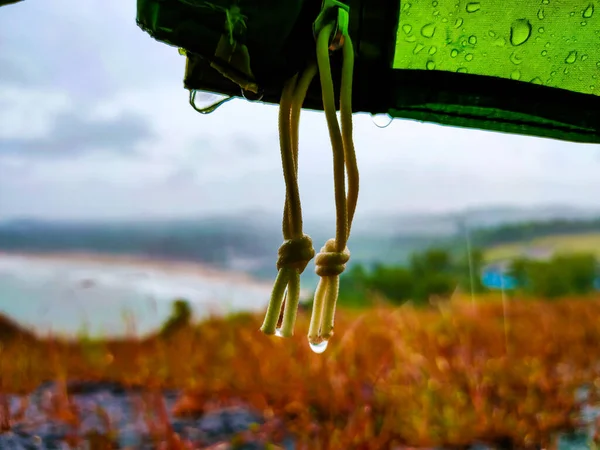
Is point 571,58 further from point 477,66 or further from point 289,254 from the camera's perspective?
point 289,254

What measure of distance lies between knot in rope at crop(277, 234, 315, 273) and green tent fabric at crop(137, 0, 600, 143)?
121 millimetres

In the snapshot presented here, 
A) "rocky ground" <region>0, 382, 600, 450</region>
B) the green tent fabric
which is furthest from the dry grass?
the green tent fabric

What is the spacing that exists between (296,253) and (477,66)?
0.89 feet

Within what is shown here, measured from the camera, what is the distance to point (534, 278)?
2.12 meters

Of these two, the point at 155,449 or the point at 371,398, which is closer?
the point at 155,449

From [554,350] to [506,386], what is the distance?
0.28 meters

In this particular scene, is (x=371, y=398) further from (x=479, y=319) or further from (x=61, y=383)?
(x=61, y=383)

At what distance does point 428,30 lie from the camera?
463 mm

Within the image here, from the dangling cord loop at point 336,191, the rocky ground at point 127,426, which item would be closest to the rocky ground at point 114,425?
the rocky ground at point 127,426

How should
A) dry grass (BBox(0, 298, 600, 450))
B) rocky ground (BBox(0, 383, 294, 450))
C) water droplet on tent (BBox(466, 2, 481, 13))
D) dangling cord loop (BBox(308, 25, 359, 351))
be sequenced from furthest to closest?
dry grass (BBox(0, 298, 600, 450)) → rocky ground (BBox(0, 383, 294, 450)) → water droplet on tent (BBox(466, 2, 481, 13)) → dangling cord loop (BBox(308, 25, 359, 351))

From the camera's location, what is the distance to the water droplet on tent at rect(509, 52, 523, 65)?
1.55ft

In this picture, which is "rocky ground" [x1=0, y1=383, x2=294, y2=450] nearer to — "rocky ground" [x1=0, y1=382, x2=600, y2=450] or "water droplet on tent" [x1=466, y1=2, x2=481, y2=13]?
"rocky ground" [x1=0, y1=382, x2=600, y2=450]

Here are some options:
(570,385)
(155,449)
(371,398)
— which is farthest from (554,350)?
(155,449)

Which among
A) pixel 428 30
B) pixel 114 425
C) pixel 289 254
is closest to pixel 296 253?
pixel 289 254
